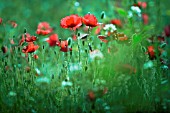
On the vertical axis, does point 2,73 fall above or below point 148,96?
above

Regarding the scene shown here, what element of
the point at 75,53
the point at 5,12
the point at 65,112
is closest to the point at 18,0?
the point at 5,12

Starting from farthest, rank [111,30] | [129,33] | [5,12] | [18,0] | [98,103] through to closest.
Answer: [18,0]
[5,12]
[129,33]
[111,30]
[98,103]

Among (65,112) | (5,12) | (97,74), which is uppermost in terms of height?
(5,12)

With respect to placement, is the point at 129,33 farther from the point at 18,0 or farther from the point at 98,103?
the point at 18,0

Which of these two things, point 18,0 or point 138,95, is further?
point 18,0

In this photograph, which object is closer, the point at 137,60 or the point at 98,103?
the point at 98,103

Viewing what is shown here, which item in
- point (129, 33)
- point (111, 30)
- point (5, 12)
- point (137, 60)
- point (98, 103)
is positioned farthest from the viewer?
point (5, 12)

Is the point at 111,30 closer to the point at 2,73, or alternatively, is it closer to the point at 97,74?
the point at 97,74

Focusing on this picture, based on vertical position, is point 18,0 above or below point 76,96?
above

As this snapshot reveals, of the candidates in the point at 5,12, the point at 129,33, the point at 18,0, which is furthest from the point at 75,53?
the point at 18,0
